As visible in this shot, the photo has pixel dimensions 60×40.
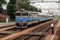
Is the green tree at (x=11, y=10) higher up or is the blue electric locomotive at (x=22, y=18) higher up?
the blue electric locomotive at (x=22, y=18)

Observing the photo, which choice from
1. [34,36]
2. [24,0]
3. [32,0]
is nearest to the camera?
[34,36]

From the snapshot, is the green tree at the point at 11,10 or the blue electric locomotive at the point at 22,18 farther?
the green tree at the point at 11,10

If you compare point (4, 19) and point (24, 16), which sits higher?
point (24, 16)

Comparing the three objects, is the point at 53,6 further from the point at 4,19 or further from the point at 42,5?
the point at 4,19

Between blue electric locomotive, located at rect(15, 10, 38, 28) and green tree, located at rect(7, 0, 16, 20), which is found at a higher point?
blue electric locomotive, located at rect(15, 10, 38, 28)

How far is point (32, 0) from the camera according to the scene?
95.6 metres

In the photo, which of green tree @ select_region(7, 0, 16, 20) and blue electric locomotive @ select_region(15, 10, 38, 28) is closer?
blue electric locomotive @ select_region(15, 10, 38, 28)

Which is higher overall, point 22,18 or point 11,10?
point 22,18

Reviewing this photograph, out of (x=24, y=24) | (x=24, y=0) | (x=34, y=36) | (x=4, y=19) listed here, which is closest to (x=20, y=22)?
(x=24, y=24)

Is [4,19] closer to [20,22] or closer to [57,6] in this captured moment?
[20,22]

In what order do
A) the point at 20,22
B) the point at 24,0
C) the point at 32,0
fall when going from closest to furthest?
the point at 20,22 < the point at 24,0 < the point at 32,0

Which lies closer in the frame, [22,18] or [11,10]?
[22,18]

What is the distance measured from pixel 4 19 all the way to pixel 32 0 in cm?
4242

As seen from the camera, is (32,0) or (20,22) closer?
(20,22)
